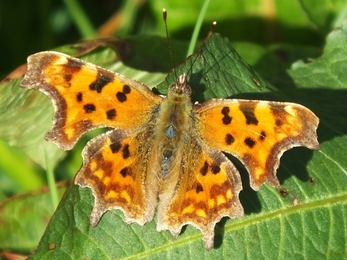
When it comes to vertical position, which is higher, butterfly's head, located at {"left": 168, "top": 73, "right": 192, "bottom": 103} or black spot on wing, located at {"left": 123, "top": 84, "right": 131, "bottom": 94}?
black spot on wing, located at {"left": 123, "top": 84, "right": 131, "bottom": 94}

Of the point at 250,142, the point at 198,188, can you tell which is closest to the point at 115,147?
the point at 198,188

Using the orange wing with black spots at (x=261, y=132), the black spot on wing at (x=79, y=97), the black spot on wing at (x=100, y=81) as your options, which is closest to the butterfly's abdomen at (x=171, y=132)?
the orange wing with black spots at (x=261, y=132)

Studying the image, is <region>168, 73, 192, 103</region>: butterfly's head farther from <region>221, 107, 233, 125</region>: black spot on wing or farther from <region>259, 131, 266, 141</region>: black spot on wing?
<region>259, 131, 266, 141</region>: black spot on wing

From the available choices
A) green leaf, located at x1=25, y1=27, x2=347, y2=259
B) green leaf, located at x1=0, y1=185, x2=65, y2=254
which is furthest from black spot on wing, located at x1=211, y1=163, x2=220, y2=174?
green leaf, located at x1=0, y1=185, x2=65, y2=254

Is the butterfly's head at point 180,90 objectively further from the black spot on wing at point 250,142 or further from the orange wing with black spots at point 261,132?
the black spot on wing at point 250,142

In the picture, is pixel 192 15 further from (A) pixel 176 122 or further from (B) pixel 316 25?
(A) pixel 176 122

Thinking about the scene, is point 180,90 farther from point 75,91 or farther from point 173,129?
point 75,91
